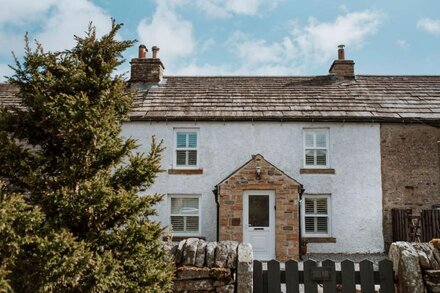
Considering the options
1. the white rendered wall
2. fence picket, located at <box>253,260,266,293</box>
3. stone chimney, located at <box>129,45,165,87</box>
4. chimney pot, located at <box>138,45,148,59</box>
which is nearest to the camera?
fence picket, located at <box>253,260,266,293</box>

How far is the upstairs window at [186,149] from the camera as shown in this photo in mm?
16188

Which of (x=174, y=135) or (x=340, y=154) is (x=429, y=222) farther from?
(x=174, y=135)

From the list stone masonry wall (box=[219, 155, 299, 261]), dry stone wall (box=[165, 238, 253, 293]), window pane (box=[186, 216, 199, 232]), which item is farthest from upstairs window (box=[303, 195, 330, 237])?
dry stone wall (box=[165, 238, 253, 293])

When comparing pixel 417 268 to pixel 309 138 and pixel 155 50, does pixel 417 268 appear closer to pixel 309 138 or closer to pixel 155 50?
pixel 309 138

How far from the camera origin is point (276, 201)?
14.3m

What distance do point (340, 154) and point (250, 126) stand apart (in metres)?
3.70

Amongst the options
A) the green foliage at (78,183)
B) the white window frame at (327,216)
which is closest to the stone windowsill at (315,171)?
the white window frame at (327,216)

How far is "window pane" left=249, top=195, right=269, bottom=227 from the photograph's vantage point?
14.7 metres

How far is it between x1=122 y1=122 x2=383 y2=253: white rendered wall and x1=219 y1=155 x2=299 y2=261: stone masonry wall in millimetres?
1412

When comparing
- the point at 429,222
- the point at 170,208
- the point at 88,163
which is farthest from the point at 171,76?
the point at 88,163

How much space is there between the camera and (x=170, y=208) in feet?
51.9

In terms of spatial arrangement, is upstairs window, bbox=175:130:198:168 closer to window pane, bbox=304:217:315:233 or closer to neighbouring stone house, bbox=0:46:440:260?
neighbouring stone house, bbox=0:46:440:260

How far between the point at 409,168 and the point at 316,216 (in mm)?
4095

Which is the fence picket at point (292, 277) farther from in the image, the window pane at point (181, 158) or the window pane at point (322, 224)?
the window pane at point (181, 158)
